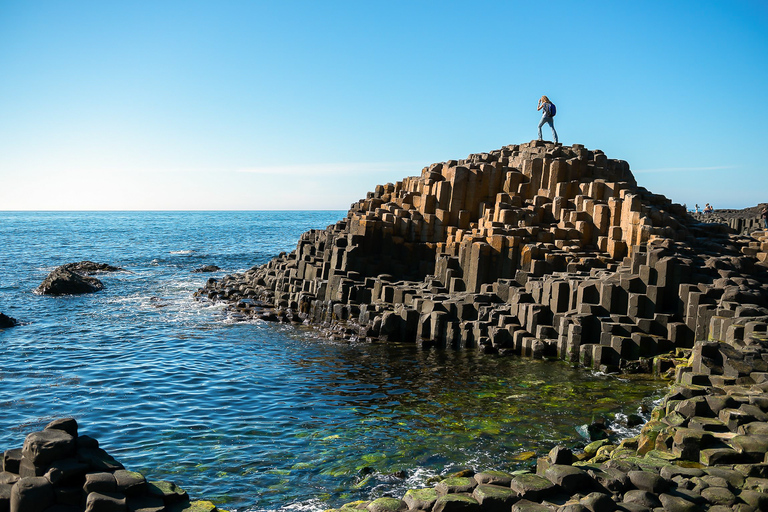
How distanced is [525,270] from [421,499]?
15.6 meters

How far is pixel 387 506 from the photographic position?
26.2ft

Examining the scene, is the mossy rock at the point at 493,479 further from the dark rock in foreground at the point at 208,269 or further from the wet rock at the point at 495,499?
the dark rock in foreground at the point at 208,269

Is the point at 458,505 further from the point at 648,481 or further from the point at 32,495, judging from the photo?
the point at 32,495

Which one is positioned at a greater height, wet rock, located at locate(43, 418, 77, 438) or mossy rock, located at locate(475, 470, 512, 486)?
wet rock, located at locate(43, 418, 77, 438)

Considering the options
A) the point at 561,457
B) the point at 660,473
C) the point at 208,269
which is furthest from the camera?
the point at 208,269

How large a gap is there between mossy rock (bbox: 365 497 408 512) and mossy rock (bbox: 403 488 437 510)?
8 cm

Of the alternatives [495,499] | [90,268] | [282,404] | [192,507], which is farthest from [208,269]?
[495,499]

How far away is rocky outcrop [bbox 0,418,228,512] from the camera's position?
7.32 metres

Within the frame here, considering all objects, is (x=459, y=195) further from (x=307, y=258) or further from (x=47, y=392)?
(x=47, y=392)

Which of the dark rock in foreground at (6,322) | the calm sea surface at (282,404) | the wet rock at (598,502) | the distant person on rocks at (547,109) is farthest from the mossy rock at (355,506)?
the distant person on rocks at (547,109)

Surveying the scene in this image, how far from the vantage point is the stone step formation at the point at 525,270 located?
57.2ft

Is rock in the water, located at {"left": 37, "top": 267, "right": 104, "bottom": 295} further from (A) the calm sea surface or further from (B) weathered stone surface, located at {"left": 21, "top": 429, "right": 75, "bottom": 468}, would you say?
(B) weathered stone surface, located at {"left": 21, "top": 429, "right": 75, "bottom": 468}

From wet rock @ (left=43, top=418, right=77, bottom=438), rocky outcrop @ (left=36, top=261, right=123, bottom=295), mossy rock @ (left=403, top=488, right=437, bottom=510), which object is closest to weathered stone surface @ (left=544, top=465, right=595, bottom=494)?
mossy rock @ (left=403, top=488, right=437, bottom=510)

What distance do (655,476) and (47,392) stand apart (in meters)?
14.1
